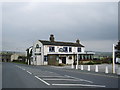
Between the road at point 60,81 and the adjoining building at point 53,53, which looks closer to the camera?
the road at point 60,81

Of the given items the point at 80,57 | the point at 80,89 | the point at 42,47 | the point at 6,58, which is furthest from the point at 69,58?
the point at 6,58

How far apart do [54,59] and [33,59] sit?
9246mm

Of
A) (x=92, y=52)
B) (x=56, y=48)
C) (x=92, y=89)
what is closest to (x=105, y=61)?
(x=92, y=52)

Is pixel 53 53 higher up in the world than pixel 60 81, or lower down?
higher up

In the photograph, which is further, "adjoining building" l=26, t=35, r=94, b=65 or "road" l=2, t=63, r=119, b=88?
"adjoining building" l=26, t=35, r=94, b=65

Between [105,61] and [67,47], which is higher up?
[67,47]

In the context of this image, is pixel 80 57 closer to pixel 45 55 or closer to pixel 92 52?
pixel 92 52

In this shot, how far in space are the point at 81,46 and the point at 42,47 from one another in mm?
13938

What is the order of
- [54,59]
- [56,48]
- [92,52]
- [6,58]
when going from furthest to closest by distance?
[6,58] → [92,52] → [56,48] → [54,59]

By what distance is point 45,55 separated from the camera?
51344mm

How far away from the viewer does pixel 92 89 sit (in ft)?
33.5

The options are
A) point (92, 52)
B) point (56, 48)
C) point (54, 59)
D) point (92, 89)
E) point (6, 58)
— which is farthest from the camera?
point (6, 58)

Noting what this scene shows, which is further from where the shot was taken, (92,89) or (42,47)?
(42,47)

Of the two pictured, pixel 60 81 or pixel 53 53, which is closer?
pixel 60 81
